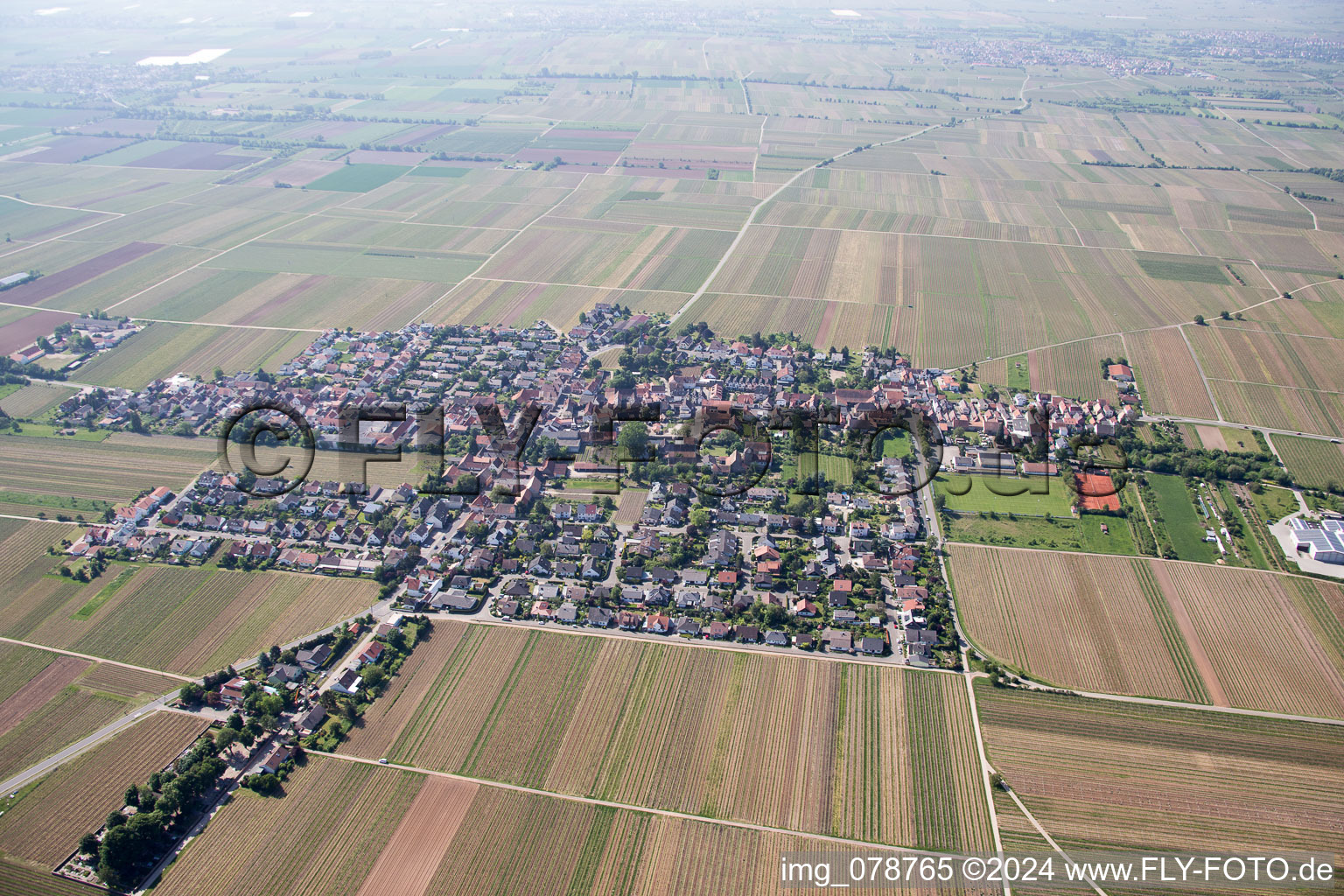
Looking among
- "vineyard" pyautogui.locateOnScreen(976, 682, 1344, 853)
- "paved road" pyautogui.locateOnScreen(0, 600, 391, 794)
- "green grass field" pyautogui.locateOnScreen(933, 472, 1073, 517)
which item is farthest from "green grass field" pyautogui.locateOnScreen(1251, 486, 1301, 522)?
"paved road" pyautogui.locateOnScreen(0, 600, 391, 794)

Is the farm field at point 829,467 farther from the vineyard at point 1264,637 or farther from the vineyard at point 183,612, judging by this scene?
the vineyard at point 183,612

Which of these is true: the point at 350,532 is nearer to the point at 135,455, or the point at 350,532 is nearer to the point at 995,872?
the point at 135,455

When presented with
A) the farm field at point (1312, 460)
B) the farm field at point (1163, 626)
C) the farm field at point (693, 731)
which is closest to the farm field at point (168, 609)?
the farm field at point (693, 731)

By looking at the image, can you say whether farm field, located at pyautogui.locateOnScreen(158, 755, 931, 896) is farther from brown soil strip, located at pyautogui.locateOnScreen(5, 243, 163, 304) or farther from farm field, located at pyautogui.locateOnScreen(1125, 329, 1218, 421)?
brown soil strip, located at pyautogui.locateOnScreen(5, 243, 163, 304)

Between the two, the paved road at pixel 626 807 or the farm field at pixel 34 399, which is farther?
the farm field at pixel 34 399

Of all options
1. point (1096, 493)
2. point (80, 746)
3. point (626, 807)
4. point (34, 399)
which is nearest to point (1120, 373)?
point (1096, 493)

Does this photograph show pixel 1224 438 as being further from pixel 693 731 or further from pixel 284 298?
pixel 284 298
